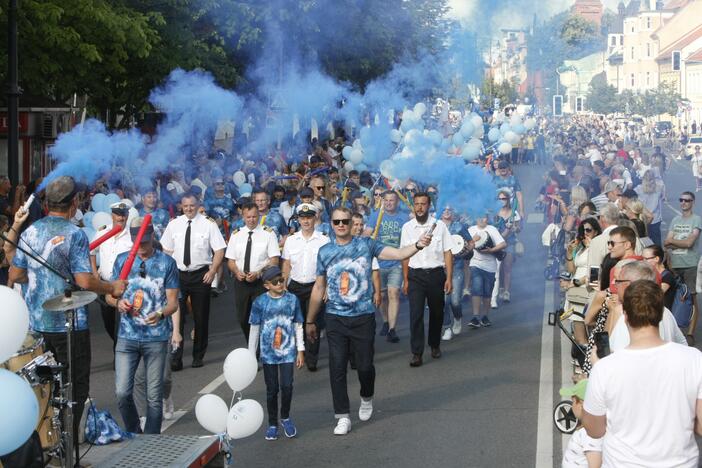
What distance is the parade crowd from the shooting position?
17.8ft

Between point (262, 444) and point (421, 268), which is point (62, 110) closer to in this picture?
point (421, 268)

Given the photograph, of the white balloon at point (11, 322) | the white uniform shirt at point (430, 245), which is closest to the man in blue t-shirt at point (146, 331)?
the white balloon at point (11, 322)

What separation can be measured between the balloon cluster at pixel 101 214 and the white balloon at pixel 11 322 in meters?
6.20

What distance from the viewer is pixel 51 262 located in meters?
7.85

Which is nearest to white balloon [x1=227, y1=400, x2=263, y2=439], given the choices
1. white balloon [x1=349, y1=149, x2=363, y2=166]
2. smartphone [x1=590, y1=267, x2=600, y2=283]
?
smartphone [x1=590, y1=267, x2=600, y2=283]

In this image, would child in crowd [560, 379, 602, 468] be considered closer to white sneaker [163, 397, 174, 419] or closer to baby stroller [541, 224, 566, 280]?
white sneaker [163, 397, 174, 419]

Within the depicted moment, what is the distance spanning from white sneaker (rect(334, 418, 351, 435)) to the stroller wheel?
1.57 meters

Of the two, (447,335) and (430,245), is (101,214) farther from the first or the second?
(447,335)

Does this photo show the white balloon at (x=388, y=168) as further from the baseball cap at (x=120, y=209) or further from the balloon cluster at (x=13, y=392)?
the balloon cluster at (x=13, y=392)

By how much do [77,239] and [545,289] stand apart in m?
12.1

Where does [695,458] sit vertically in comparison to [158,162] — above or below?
below

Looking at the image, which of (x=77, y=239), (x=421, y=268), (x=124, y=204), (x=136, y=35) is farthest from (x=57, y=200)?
(x=136, y=35)

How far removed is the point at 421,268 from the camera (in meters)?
12.8

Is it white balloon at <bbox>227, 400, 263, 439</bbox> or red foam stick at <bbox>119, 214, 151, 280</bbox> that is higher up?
red foam stick at <bbox>119, 214, 151, 280</bbox>
